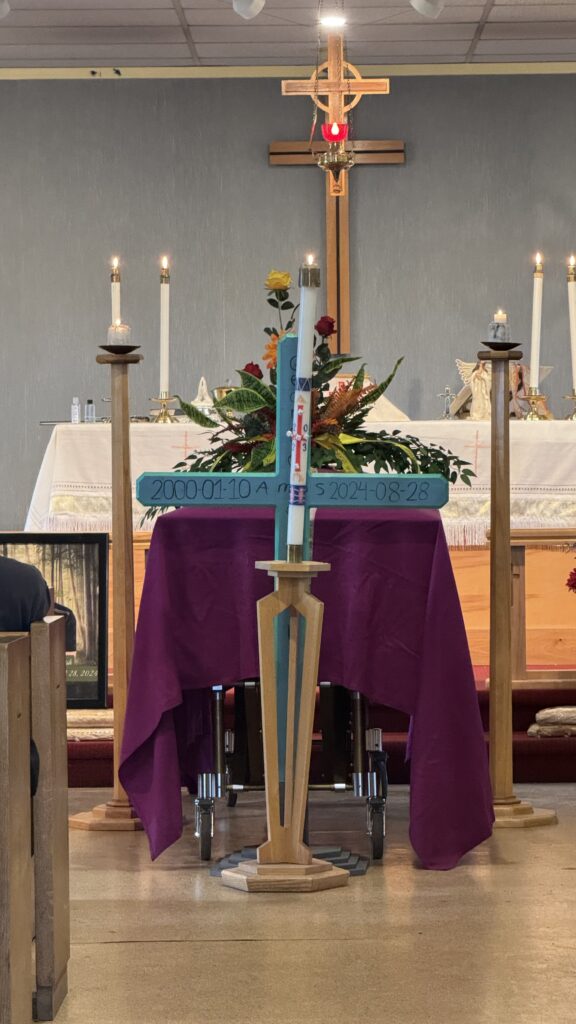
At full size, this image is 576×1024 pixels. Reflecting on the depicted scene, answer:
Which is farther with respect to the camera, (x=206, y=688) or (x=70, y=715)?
(x=70, y=715)

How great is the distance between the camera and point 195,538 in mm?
3230

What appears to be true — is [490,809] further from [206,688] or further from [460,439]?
[460,439]

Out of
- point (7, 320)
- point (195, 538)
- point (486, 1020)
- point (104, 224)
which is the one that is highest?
point (104, 224)

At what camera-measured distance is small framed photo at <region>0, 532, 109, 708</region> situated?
3.94 metres

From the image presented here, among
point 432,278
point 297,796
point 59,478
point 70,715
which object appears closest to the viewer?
point 297,796

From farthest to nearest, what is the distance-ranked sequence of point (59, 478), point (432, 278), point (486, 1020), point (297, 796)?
point (432, 278), point (59, 478), point (297, 796), point (486, 1020)

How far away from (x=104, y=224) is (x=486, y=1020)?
589 centimetres

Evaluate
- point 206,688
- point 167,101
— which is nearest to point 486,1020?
point 206,688

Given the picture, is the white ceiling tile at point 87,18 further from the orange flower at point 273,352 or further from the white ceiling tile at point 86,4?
the orange flower at point 273,352

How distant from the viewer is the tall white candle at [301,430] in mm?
2945

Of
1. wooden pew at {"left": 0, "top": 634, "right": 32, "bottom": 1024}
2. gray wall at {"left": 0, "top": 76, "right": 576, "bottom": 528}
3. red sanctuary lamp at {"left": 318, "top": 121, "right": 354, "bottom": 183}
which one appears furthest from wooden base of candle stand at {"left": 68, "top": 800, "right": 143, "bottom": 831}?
gray wall at {"left": 0, "top": 76, "right": 576, "bottom": 528}

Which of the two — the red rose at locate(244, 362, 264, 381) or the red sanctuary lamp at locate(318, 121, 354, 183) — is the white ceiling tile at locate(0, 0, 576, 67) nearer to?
the red sanctuary lamp at locate(318, 121, 354, 183)

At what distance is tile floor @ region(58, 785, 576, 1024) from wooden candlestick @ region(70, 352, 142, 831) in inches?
7.9

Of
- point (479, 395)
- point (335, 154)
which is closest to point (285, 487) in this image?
point (479, 395)
